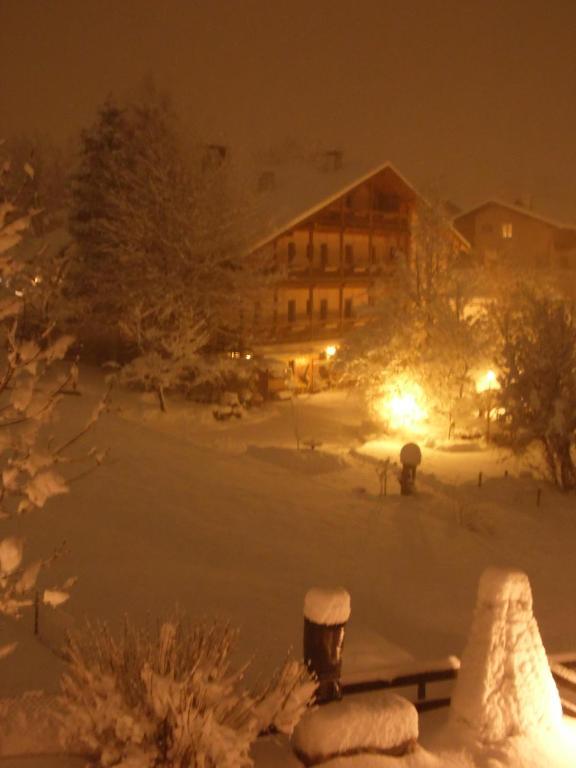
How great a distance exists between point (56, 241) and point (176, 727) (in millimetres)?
35659

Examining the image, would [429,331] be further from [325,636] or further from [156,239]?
[325,636]

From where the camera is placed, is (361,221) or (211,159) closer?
(211,159)

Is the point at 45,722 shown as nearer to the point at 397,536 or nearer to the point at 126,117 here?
the point at 397,536

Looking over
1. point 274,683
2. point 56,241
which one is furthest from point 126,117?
point 274,683

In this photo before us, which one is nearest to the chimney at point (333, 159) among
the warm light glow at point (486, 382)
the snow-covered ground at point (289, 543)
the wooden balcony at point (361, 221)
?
the wooden balcony at point (361, 221)

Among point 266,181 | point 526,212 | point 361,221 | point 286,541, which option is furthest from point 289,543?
point 526,212

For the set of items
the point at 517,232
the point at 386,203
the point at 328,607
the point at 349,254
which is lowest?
the point at 328,607

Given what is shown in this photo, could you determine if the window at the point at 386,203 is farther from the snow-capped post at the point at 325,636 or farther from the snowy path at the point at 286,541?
the snow-capped post at the point at 325,636

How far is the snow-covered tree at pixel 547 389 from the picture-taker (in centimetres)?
2031

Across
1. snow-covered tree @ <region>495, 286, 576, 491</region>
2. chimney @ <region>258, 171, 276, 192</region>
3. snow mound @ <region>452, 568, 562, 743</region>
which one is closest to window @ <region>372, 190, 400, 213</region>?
chimney @ <region>258, 171, 276, 192</region>

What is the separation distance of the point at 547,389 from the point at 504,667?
14486mm

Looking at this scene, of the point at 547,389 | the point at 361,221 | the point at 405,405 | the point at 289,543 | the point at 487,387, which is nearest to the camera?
the point at 289,543

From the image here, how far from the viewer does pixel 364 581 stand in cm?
1347

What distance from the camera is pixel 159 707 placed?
5.31 metres
